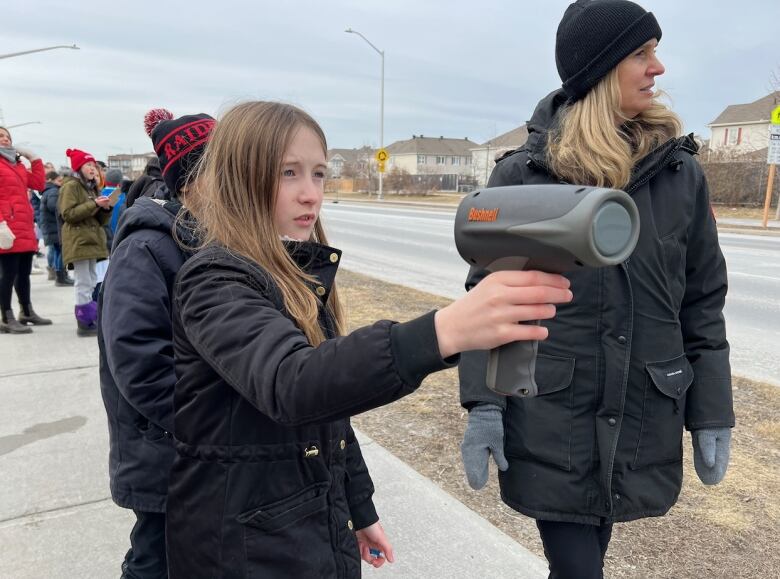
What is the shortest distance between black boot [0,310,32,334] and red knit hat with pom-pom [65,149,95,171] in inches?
63.2

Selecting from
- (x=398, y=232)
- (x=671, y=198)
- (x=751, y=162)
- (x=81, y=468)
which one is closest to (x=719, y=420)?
(x=671, y=198)

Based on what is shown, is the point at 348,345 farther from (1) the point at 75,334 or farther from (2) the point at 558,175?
(1) the point at 75,334

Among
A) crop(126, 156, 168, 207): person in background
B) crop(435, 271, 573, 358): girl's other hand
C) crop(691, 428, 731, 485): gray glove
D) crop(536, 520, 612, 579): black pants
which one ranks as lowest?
crop(536, 520, 612, 579): black pants

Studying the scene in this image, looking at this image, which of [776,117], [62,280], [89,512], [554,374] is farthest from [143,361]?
[776,117]

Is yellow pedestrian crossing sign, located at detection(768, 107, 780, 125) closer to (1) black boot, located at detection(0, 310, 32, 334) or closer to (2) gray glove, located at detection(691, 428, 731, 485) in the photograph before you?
(1) black boot, located at detection(0, 310, 32, 334)

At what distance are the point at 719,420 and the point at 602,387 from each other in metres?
0.41

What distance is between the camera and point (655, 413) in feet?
6.03

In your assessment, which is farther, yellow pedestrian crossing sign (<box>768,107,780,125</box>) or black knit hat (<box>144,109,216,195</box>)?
yellow pedestrian crossing sign (<box>768,107,780,125</box>)

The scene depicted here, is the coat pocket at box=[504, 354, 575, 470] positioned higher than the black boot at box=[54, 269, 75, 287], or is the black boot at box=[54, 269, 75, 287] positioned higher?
the coat pocket at box=[504, 354, 575, 470]

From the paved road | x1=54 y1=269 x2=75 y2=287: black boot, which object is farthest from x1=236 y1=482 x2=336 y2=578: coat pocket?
x1=54 y1=269 x2=75 y2=287: black boot

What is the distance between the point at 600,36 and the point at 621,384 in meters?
1.03

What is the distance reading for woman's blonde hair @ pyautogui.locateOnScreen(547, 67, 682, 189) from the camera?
1.81 meters

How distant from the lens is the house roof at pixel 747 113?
4743cm

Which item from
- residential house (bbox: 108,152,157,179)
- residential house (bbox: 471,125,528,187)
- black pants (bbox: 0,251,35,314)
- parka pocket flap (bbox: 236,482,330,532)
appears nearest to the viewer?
parka pocket flap (bbox: 236,482,330,532)
